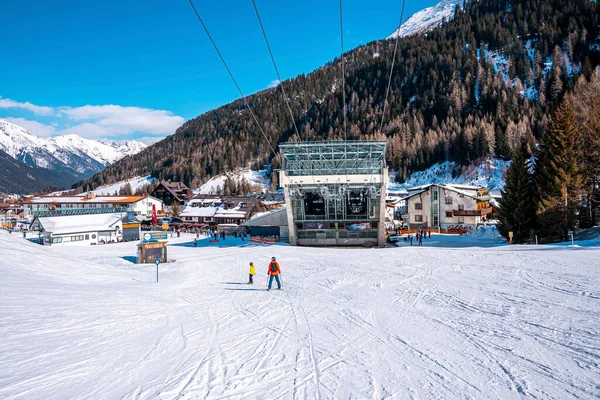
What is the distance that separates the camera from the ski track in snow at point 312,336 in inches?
218

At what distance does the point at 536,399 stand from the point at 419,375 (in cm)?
161

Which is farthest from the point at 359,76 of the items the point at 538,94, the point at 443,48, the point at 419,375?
the point at 419,375

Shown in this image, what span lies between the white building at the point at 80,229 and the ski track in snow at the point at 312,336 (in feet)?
91.1

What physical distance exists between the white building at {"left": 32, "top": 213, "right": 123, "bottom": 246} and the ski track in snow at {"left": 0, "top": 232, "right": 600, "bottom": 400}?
91.1 ft

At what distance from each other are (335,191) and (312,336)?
1138 inches

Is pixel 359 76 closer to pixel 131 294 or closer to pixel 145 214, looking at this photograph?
pixel 145 214

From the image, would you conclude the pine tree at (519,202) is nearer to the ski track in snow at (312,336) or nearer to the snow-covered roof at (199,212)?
the ski track in snow at (312,336)

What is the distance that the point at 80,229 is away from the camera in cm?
4116

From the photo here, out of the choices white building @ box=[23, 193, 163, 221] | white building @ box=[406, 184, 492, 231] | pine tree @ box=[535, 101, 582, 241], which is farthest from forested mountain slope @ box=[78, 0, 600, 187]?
pine tree @ box=[535, 101, 582, 241]

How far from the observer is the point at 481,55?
13575 centimetres

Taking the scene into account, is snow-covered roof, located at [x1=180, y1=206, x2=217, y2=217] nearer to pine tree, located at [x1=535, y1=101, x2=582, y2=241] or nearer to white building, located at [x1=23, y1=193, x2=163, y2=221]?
white building, located at [x1=23, y1=193, x2=163, y2=221]

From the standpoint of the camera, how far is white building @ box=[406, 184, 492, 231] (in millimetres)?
47531

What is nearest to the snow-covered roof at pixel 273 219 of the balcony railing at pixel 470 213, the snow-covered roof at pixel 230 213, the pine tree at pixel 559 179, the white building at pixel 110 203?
the snow-covered roof at pixel 230 213

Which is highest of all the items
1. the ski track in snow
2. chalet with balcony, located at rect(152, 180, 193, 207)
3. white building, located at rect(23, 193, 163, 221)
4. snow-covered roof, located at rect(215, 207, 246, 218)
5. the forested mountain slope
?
the forested mountain slope
